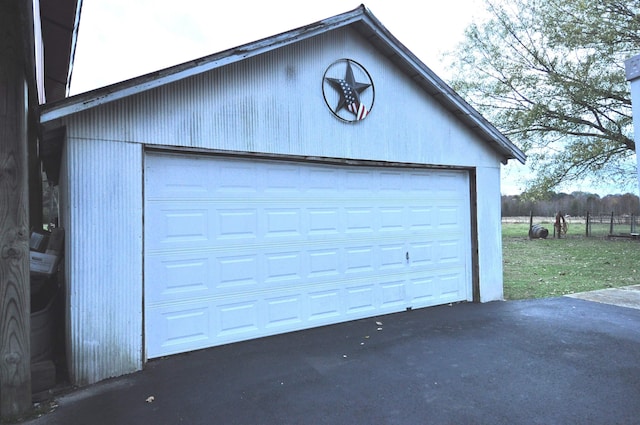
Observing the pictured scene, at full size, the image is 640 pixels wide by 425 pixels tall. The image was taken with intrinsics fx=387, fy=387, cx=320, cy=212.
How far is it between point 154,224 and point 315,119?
8.27ft

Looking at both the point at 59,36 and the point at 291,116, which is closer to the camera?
the point at 291,116

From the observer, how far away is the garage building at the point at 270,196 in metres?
4.03

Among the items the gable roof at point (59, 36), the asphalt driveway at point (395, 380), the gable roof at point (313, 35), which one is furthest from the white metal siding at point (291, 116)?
the asphalt driveway at point (395, 380)

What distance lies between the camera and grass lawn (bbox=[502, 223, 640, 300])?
819cm

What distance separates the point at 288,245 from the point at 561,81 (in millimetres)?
15064

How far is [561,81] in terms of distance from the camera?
49.8ft

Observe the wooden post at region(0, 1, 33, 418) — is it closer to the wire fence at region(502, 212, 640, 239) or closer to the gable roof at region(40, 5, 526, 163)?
the gable roof at region(40, 5, 526, 163)

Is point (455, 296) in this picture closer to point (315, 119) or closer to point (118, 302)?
point (315, 119)

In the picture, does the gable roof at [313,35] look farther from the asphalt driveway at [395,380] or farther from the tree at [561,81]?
the tree at [561,81]

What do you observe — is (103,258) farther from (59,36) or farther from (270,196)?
(59,36)

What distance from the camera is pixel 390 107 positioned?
613 centimetres

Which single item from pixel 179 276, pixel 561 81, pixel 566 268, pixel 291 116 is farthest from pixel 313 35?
pixel 561 81

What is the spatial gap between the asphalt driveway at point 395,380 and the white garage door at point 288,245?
0.38 m

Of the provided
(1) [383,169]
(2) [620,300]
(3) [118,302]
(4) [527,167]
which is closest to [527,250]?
(4) [527,167]
